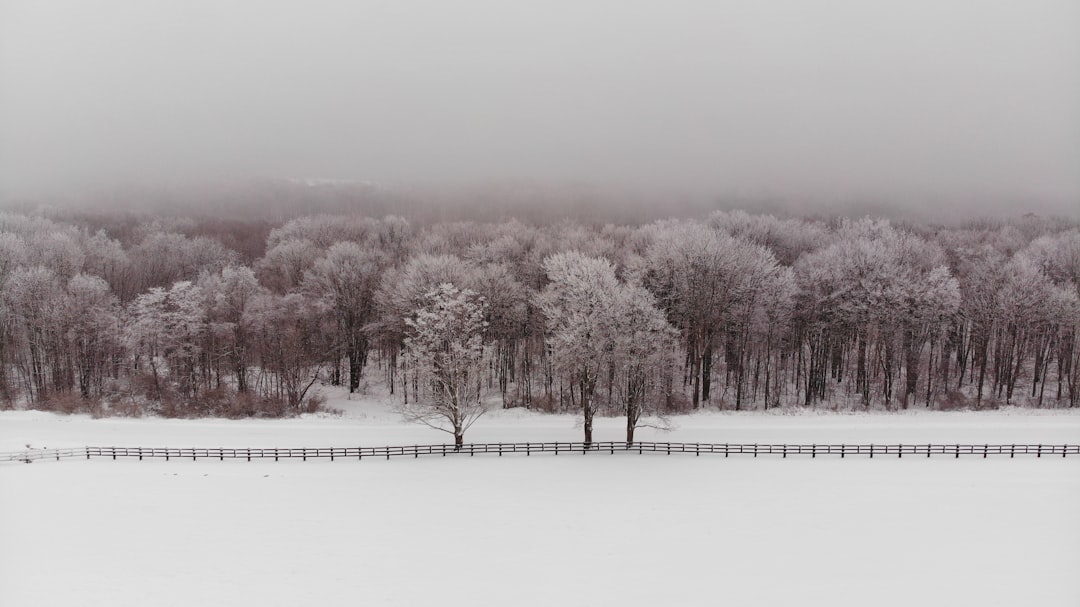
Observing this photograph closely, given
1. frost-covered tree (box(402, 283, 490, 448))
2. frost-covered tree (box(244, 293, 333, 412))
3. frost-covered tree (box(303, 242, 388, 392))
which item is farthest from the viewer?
frost-covered tree (box(303, 242, 388, 392))

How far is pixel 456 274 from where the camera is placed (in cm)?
5131

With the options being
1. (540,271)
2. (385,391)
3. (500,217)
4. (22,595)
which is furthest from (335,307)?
(500,217)

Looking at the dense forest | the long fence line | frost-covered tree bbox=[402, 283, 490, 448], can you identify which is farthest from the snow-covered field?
the dense forest

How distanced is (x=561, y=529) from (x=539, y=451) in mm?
11439

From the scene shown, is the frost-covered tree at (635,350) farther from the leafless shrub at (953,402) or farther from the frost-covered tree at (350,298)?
the frost-covered tree at (350,298)

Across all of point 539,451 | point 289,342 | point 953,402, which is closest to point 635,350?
point 539,451

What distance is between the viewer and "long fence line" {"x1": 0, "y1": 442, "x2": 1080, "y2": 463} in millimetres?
32906

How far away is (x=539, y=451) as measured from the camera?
35.2m

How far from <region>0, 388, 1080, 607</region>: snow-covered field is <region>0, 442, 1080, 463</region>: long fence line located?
40.3 inches

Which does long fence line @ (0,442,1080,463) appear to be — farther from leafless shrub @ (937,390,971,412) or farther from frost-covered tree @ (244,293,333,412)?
leafless shrub @ (937,390,971,412)

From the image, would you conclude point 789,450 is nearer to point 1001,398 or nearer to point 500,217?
point 1001,398

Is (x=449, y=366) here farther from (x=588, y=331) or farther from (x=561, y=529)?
(x=561, y=529)

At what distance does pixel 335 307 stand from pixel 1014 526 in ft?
175

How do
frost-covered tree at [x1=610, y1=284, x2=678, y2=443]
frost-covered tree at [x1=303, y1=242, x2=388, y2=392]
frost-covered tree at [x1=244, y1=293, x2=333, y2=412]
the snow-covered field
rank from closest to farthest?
1. the snow-covered field
2. frost-covered tree at [x1=610, y1=284, x2=678, y2=443]
3. frost-covered tree at [x1=244, y1=293, x2=333, y2=412]
4. frost-covered tree at [x1=303, y1=242, x2=388, y2=392]
